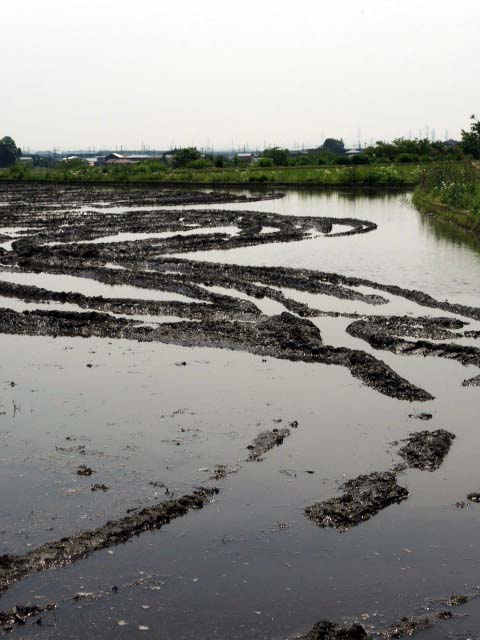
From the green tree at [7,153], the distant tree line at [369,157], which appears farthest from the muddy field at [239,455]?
the green tree at [7,153]

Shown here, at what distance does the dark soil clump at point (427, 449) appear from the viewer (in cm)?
765

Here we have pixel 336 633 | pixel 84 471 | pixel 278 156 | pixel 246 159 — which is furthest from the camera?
pixel 246 159

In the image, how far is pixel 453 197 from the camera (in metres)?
30.3

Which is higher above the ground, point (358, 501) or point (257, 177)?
point (257, 177)

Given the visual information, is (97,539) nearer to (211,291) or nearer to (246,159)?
(211,291)

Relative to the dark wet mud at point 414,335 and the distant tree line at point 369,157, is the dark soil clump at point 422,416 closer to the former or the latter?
the dark wet mud at point 414,335

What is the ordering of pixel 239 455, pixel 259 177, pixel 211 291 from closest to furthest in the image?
pixel 239 455, pixel 211 291, pixel 259 177

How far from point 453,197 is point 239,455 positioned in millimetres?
24425

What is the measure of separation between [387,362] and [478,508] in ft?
14.1

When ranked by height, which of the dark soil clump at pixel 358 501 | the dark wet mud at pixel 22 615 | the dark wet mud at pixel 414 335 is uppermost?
the dark wet mud at pixel 414 335

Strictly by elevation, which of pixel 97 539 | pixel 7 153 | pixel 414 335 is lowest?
pixel 97 539

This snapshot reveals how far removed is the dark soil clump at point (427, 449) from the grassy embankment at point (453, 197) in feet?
53.8

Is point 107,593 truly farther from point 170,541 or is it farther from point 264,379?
point 264,379

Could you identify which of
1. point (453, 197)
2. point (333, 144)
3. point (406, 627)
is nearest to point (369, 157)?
point (453, 197)
